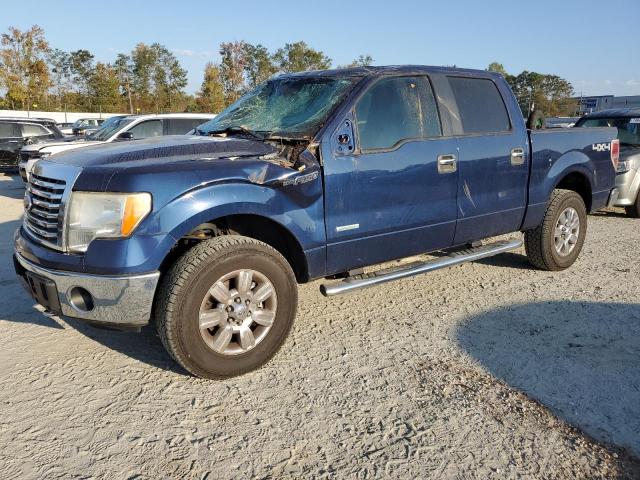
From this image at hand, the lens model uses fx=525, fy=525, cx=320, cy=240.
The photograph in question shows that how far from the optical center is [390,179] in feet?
12.5

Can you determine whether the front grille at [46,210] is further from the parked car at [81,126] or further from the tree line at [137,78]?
the tree line at [137,78]

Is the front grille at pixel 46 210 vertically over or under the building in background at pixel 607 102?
under

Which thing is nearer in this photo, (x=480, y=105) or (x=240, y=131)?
(x=240, y=131)

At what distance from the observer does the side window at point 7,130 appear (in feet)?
50.4

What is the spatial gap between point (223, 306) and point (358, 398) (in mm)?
955

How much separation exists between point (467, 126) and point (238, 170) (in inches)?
87.3

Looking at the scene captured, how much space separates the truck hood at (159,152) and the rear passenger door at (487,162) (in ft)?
5.83

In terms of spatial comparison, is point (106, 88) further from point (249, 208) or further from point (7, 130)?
point (249, 208)

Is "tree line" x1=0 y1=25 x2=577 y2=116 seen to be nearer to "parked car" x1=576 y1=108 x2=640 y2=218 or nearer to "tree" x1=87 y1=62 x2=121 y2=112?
"tree" x1=87 y1=62 x2=121 y2=112

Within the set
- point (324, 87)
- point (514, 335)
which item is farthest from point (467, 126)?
point (514, 335)

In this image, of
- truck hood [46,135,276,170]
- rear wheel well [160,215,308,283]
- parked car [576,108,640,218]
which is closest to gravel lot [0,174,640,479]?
rear wheel well [160,215,308,283]

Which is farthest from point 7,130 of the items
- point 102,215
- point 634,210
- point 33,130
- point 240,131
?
point 634,210

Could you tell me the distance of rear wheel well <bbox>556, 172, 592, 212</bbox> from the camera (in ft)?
18.1

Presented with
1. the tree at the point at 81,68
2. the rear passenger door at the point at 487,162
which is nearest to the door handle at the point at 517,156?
the rear passenger door at the point at 487,162
